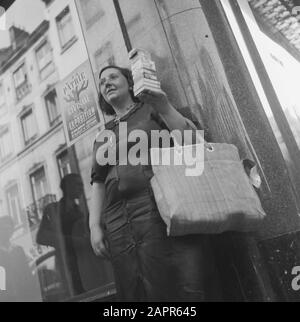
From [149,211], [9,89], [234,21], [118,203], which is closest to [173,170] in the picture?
[149,211]

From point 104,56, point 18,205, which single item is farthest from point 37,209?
point 104,56

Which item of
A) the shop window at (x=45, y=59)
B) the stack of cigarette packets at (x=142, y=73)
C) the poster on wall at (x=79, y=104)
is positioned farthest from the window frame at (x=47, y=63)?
the stack of cigarette packets at (x=142, y=73)

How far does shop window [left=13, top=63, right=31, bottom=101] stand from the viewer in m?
4.29

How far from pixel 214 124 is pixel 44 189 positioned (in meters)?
1.75

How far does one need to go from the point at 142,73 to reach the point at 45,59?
73.0 inches

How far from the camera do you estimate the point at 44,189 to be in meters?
3.71

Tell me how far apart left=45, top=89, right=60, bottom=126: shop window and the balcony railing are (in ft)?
2.34

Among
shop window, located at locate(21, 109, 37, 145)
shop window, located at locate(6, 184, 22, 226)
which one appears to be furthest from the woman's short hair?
shop window, located at locate(6, 184, 22, 226)

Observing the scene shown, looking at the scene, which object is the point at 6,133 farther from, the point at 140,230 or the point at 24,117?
the point at 140,230

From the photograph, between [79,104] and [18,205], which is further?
[18,205]

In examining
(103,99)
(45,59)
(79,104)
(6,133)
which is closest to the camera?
(103,99)

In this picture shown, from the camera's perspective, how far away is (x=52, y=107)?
3.88 meters

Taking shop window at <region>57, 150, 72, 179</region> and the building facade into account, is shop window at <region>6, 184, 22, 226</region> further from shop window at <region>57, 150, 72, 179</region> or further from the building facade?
shop window at <region>57, 150, 72, 179</region>

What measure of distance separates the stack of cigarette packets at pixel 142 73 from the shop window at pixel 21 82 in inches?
76.6
